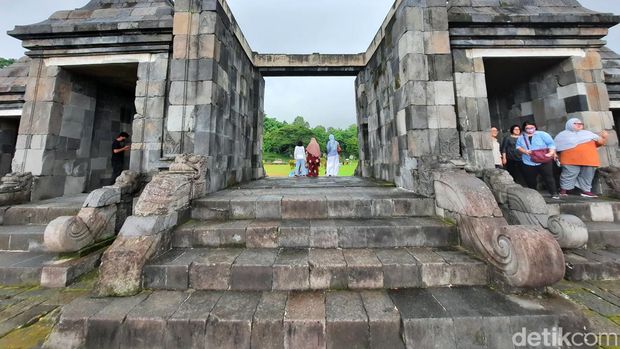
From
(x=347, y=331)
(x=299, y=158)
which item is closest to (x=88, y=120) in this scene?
(x=299, y=158)

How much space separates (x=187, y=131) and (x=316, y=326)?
4867 mm

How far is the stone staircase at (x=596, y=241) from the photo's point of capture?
3.06 metres

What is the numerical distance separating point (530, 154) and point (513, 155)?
19.5 inches

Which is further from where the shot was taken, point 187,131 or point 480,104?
point 480,104

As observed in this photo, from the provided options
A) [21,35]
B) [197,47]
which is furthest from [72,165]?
[197,47]

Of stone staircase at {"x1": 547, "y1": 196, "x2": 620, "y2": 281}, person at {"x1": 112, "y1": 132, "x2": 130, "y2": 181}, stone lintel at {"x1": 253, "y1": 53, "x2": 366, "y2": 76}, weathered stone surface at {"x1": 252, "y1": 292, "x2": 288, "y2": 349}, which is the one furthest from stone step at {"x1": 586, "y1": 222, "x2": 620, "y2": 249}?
person at {"x1": 112, "y1": 132, "x2": 130, "y2": 181}

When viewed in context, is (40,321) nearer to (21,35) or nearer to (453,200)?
(453,200)

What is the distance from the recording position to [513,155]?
Result: 5.63 metres

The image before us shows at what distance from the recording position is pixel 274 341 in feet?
7.00

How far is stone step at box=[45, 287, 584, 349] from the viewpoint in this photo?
2.13m

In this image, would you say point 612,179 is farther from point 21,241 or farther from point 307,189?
point 21,241

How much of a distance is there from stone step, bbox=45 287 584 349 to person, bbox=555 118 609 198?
4.57 meters

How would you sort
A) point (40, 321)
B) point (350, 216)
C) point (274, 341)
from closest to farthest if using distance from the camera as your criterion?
point (274, 341), point (40, 321), point (350, 216)

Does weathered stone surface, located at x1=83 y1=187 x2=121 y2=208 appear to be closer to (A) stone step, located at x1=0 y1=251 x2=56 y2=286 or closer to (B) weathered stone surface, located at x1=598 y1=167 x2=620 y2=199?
(A) stone step, located at x1=0 y1=251 x2=56 y2=286
